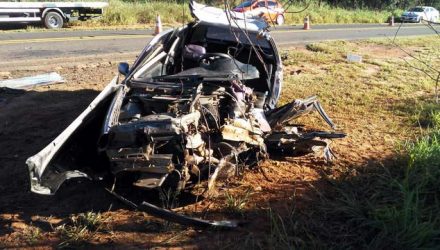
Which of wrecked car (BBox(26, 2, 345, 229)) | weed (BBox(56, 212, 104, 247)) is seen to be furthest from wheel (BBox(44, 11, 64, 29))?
weed (BBox(56, 212, 104, 247))

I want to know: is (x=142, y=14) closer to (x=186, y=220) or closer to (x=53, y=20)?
(x=53, y=20)

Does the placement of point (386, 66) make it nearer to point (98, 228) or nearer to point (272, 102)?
point (272, 102)

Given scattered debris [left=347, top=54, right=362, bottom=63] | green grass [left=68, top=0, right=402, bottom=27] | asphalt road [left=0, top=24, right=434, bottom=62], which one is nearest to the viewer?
asphalt road [left=0, top=24, right=434, bottom=62]

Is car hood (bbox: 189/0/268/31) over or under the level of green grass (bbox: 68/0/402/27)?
under

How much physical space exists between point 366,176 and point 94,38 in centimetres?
1233

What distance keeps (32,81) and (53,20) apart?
10.2 meters

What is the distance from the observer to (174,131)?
3838 millimetres

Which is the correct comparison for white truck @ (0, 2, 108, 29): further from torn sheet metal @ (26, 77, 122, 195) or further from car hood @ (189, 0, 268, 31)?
torn sheet metal @ (26, 77, 122, 195)

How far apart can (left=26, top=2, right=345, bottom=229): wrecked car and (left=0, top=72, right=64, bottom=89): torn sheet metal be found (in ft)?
11.8

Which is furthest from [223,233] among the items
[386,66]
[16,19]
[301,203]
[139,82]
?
[16,19]

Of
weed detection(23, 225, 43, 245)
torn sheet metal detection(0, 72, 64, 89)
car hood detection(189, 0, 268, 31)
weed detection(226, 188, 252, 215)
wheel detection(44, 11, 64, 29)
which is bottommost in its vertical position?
weed detection(23, 225, 43, 245)

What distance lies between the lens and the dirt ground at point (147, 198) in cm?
376

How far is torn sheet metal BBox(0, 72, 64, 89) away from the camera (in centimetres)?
841

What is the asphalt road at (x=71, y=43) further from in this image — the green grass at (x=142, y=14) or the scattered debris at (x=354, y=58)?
the green grass at (x=142, y=14)
